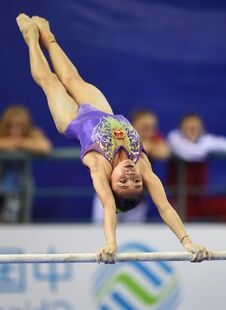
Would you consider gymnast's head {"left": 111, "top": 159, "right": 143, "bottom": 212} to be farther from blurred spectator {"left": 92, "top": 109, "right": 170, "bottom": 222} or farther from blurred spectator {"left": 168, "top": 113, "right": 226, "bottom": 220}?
blurred spectator {"left": 168, "top": 113, "right": 226, "bottom": 220}

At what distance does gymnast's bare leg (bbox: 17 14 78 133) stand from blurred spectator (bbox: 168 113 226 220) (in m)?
1.70

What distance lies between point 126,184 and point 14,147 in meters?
2.18

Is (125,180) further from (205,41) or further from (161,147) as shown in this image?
(205,41)

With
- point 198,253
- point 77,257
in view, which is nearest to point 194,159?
point 198,253

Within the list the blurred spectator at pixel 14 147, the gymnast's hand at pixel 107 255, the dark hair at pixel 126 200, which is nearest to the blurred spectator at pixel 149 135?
the blurred spectator at pixel 14 147

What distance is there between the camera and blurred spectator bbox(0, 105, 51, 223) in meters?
9.30

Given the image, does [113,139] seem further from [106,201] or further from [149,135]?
[149,135]

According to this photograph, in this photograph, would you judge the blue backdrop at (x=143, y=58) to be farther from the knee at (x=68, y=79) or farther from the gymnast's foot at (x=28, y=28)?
the knee at (x=68, y=79)

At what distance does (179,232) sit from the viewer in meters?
7.29

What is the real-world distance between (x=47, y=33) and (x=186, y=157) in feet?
6.07

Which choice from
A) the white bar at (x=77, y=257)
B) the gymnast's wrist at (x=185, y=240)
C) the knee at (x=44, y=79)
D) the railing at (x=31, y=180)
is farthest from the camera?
the railing at (x=31, y=180)

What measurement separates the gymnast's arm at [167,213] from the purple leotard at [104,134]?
14 cm

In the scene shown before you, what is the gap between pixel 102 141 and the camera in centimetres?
761

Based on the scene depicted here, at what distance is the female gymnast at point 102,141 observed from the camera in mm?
7262
